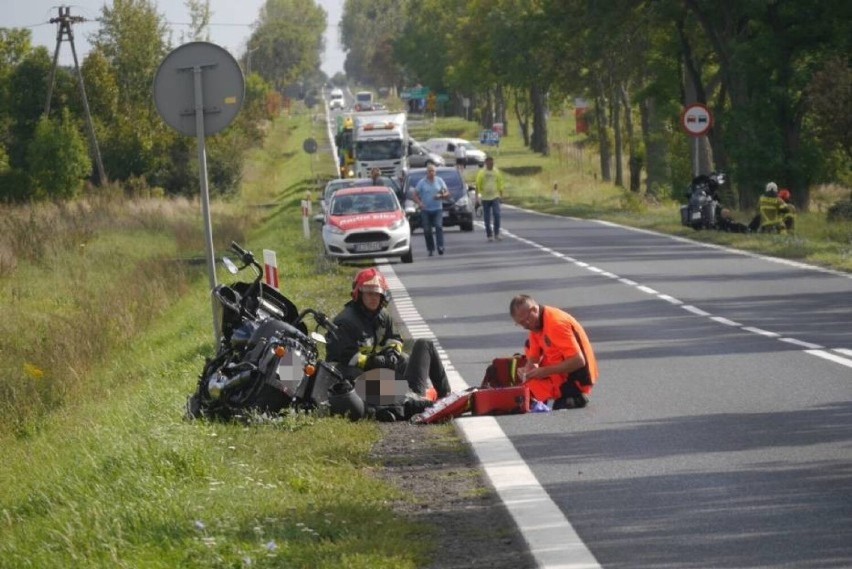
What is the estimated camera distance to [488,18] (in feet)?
314

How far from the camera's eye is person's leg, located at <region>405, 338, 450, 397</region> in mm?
13234

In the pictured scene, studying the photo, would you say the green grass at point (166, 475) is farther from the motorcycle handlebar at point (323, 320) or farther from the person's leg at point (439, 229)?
the person's leg at point (439, 229)

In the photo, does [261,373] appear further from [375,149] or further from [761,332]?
[375,149]

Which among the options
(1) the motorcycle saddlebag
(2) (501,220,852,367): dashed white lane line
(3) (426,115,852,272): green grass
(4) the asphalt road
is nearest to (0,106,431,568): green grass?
(4) the asphalt road

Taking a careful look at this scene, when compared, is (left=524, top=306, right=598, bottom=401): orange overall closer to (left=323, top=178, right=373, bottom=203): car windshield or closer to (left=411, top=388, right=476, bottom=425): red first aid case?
(left=411, top=388, right=476, bottom=425): red first aid case

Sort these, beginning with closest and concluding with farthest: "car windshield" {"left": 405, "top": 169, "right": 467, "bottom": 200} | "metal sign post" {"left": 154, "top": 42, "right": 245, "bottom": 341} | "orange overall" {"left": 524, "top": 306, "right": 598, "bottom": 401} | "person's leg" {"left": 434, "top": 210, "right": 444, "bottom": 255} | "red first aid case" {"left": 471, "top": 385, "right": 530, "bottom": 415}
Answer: "red first aid case" {"left": 471, "top": 385, "right": 530, "bottom": 415}
"orange overall" {"left": 524, "top": 306, "right": 598, "bottom": 401}
"metal sign post" {"left": 154, "top": 42, "right": 245, "bottom": 341}
"person's leg" {"left": 434, "top": 210, "right": 444, "bottom": 255}
"car windshield" {"left": 405, "top": 169, "right": 467, "bottom": 200}

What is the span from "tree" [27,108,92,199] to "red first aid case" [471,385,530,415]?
53.4 m

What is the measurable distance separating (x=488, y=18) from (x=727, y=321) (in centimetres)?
7759

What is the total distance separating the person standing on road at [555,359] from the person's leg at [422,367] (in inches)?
26.9

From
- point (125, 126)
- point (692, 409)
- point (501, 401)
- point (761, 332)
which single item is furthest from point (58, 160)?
point (692, 409)

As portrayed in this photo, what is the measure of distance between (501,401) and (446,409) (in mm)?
469

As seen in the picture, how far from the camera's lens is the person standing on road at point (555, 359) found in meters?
13.1

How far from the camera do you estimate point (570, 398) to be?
1321 centimetres

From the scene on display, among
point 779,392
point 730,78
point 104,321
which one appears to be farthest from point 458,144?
point 779,392
